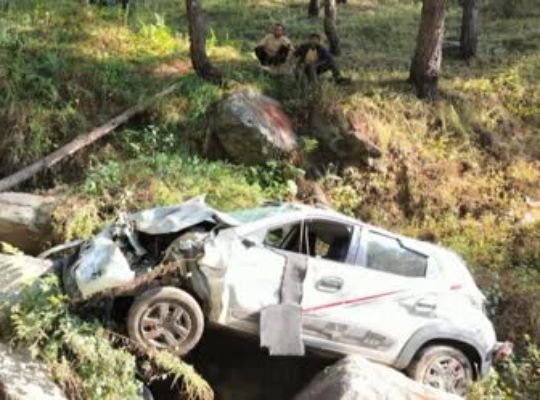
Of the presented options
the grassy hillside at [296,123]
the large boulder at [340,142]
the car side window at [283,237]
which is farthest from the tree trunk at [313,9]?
the car side window at [283,237]

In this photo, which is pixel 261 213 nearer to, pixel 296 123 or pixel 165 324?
pixel 165 324

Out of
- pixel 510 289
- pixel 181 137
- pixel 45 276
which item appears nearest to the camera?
pixel 45 276

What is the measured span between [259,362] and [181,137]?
519 centimetres

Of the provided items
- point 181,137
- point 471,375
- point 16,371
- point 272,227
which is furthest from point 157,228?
point 181,137

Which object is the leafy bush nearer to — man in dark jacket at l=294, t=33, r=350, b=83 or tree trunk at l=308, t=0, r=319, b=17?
man in dark jacket at l=294, t=33, r=350, b=83

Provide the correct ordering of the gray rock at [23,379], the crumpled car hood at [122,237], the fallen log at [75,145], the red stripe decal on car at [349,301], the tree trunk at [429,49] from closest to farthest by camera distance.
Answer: the gray rock at [23,379] → the crumpled car hood at [122,237] → the red stripe decal on car at [349,301] → the fallen log at [75,145] → the tree trunk at [429,49]

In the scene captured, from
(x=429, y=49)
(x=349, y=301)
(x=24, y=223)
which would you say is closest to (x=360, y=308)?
(x=349, y=301)

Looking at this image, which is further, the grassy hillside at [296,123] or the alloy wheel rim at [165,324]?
the grassy hillside at [296,123]

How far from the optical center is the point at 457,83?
16.3m

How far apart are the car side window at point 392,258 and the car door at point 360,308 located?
→ 0.38 ft

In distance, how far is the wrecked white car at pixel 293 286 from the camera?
7.54 m

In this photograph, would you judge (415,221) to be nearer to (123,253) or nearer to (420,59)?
(420,59)

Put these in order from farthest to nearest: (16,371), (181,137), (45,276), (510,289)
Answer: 1. (181,137)
2. (510,289)
3. (45,276)
4. (16,371)

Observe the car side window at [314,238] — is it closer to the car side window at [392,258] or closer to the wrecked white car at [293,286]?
the wrecked white car at [293,286]
